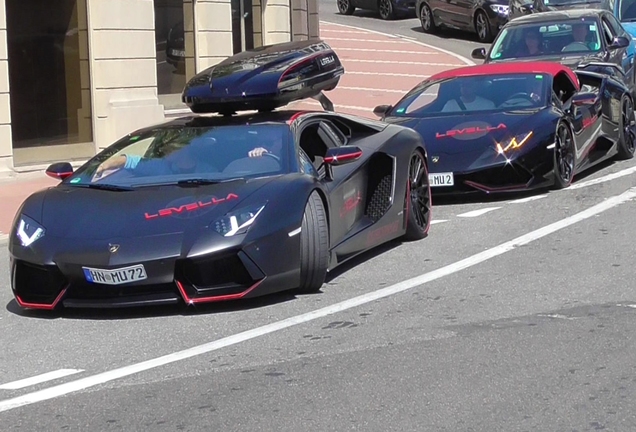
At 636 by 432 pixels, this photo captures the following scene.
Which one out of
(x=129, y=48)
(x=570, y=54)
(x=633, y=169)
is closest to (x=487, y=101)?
(x=633, y=169)

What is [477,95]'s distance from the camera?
41.5 feet

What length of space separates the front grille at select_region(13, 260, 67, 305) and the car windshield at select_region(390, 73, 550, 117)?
5790mm

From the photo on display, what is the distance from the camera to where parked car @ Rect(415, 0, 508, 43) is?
28.8 m

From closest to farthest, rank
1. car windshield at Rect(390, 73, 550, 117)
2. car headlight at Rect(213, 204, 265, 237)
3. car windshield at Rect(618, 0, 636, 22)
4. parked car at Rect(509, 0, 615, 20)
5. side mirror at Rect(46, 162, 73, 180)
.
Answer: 1. car headlight at Rect(213, 204, 265, 237)
2. side mirror at Rect(46, 162, 73, 180)
3. car windshield at Rect(390, 73, 550, 117)
4. car windshield at Rect(618, 0, 636, 22)
5. parked car at Rect(509, 0, 615, 20)

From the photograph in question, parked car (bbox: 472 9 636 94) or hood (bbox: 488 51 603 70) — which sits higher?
parked car (bbox: 472 9 636 94)

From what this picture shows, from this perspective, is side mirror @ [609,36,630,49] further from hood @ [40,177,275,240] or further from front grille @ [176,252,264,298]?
front grille @ [176,252,264,298]

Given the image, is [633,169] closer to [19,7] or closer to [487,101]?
[487,101]

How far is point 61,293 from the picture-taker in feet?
24.8

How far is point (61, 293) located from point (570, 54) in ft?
34.6

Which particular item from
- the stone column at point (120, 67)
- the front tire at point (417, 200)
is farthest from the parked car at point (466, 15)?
the front tire at point (417, 200)

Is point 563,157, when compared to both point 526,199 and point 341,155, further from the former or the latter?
point 341,155

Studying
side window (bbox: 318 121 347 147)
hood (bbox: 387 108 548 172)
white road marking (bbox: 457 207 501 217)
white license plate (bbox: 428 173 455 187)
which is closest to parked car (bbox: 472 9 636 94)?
hood (bbox: 387 108 548 172)

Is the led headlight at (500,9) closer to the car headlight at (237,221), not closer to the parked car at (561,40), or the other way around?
the parked car at (561,40)

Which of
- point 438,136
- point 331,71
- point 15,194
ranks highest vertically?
point 331,71
